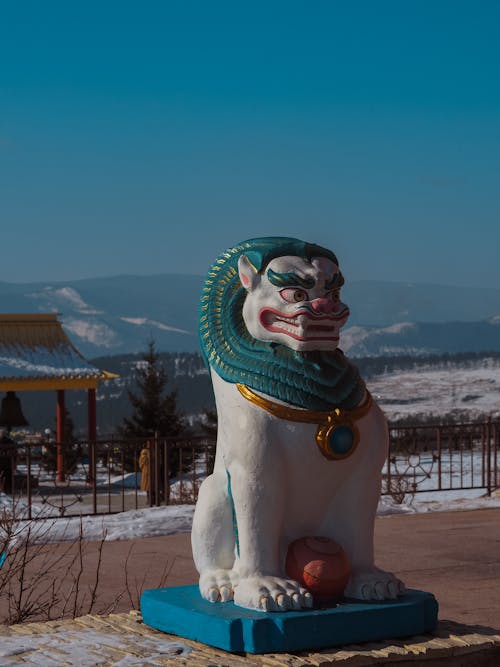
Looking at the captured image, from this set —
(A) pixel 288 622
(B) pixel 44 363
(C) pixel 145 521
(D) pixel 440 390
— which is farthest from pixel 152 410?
(D) pixel 440 390

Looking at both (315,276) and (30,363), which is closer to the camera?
(315,276)

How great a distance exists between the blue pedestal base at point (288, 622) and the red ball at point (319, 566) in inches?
3.7

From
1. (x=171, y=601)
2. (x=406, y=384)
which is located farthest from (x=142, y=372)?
(x=406, y=384)

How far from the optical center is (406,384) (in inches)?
2598

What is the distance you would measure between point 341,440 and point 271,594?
72 centimetres

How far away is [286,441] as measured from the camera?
489 cm

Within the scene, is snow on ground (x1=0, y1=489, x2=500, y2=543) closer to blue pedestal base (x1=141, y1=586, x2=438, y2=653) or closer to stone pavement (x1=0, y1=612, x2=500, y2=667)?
stone pavement (x1=0, y1=612, x2=500, y2=667)

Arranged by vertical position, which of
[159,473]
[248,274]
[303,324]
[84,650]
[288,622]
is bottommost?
[159,473]

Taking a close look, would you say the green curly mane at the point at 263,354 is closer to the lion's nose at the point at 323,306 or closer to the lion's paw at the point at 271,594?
the lion's nose at the point at 323,306

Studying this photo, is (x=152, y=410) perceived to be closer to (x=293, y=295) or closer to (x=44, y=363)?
(x=44, y=363)

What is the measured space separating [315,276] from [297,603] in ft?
4.62

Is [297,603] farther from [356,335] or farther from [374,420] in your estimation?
[356,335]

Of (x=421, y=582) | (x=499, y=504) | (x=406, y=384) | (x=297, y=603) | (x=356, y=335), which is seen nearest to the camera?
(x=297, y=603)

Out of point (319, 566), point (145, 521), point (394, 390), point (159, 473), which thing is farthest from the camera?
point (394, 390)
